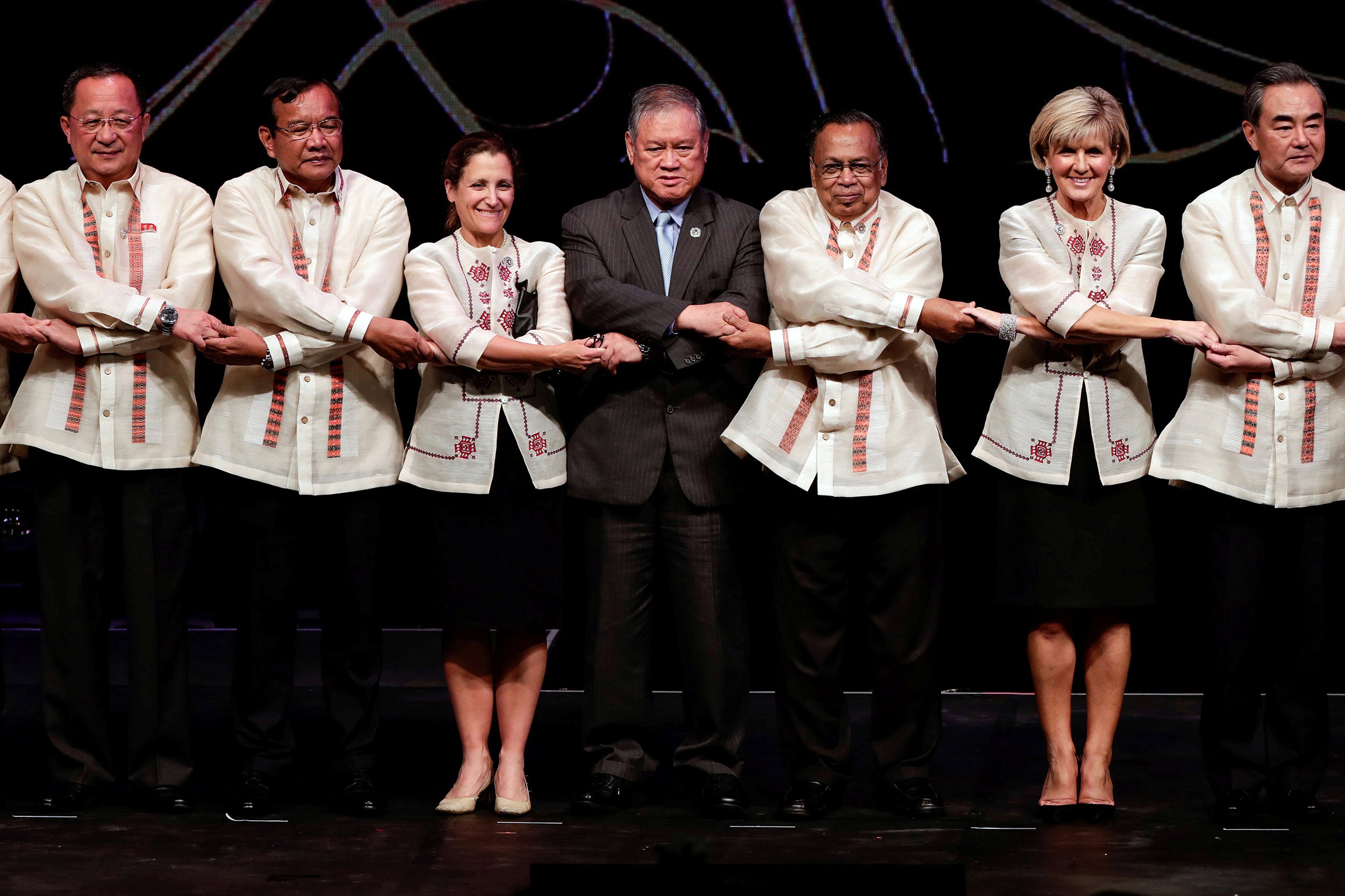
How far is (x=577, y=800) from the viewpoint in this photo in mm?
3980

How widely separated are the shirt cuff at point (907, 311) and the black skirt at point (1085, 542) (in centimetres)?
48

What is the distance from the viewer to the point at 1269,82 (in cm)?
389

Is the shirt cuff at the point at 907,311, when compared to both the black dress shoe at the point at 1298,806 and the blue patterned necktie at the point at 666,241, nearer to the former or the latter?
the blue patterned necktie at the point at 666,241

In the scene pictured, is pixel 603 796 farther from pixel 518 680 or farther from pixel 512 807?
pixel 518 680

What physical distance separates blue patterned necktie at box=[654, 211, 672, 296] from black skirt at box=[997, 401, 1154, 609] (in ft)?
3.44

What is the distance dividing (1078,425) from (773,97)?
1780 millimetres

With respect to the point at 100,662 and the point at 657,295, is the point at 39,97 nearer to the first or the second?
the point at 100,662

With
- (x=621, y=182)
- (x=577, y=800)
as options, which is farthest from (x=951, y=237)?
(x=577, y=800)

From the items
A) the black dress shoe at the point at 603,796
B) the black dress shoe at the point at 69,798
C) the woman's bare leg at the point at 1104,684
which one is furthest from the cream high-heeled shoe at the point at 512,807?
the woman's bare leg at the point at 1104,684

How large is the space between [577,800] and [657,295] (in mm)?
1288

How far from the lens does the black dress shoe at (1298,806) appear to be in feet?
12.6

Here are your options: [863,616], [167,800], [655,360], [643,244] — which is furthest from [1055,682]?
[167,800]

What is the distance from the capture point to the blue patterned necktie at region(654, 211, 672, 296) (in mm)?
4082

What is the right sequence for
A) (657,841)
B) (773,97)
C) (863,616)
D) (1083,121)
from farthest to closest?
(773,97), (863,616), (1083,121), (657,841)
